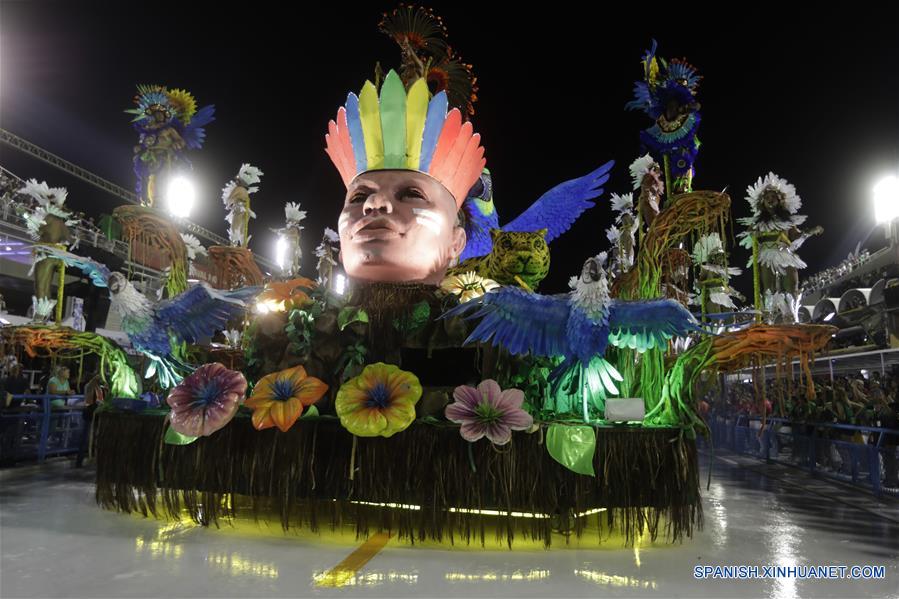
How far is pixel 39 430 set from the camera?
845 centimetres

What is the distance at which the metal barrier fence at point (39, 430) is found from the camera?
782 cm

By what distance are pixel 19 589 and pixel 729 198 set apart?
5165 millimetres

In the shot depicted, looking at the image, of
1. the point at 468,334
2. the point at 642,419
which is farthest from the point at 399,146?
the point at 642,419

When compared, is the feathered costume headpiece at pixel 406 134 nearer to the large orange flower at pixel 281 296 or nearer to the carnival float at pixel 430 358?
the carnival float at pixel 430 358

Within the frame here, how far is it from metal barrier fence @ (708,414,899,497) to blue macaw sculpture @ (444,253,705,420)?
188 cm

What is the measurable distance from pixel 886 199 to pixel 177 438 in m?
18.3

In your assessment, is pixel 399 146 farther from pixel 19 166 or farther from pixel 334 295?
pixel 19 166

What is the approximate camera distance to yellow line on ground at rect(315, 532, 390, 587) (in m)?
3.23

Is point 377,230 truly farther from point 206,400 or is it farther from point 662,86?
point 662,86

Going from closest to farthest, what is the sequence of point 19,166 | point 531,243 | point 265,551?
point 265,551 → point 531,243 → point 19,166

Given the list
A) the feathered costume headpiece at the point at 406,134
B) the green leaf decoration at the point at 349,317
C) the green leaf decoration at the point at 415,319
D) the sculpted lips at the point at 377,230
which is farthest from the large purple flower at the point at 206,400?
the feathered costume headpiece at the point at 406,134

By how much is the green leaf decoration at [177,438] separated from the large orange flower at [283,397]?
515 millimetres

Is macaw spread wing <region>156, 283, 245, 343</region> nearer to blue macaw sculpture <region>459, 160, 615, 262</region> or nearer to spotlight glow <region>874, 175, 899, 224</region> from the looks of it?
blue macaw sculpture <region>459, 160, 615, 262</region>

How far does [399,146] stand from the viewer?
5242 millimetres
